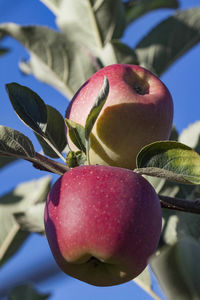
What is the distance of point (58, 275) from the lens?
0.91 m

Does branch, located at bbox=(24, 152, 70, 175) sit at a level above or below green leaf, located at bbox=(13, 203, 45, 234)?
above

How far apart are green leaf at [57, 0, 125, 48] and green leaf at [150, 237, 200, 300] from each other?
4.84 feet

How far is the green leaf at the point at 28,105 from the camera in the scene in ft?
4.30

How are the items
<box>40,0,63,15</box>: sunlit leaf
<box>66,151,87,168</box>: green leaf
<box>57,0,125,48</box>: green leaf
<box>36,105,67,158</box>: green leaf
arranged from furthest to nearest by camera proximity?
<box>40,0,63,15</box>: sunlit leaf → <box>57,0,125,48</box>: green leaf → <box>36,105,67,158</box>: green leaf → <box>66,151,87,168</box>: green leaf

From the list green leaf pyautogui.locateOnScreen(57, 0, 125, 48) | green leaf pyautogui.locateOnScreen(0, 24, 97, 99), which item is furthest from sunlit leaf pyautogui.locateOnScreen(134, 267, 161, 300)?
green leaf pyautogui.locateOnScreen(57, 0, 125, 48)

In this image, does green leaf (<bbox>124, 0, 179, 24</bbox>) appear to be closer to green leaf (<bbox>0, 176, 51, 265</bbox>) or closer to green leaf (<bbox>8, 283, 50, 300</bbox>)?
green leaf (<bbox>0, 176, 51, 265</bbox>)

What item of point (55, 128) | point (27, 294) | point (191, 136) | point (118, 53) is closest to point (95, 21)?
point (118, 53)

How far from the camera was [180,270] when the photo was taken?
68 centimetres

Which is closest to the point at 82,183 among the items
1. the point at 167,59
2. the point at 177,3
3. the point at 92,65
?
the point at 92,65

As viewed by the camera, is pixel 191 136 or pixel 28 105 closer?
pixel 28 105

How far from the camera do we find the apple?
1.32m

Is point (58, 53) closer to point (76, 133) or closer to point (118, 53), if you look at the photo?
point (118, 53)

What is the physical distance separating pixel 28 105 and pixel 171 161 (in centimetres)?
39

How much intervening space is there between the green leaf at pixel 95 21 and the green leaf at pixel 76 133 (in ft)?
2.81
